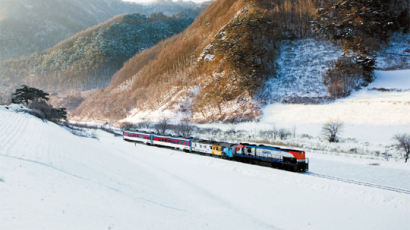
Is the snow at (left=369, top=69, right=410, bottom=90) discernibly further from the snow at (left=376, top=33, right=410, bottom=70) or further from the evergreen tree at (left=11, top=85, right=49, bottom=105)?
the evergreen tree at (left=11, top=85, right=49, bottom=105)

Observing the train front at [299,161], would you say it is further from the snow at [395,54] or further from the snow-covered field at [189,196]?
the snow at [395,54]

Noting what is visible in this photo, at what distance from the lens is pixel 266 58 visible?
75.2 meters

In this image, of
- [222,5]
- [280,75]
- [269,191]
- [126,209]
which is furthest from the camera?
[222,5]

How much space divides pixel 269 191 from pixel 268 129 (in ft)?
110

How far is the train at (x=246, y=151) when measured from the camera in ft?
81.1

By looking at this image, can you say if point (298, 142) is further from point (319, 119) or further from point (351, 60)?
point (351, 60)

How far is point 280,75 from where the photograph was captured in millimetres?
70938

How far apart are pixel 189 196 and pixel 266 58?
6717cm

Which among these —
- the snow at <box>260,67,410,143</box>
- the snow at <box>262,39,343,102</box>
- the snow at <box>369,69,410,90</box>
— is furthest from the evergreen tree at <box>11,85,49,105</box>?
the snow at <box>369,69,410,90</box>

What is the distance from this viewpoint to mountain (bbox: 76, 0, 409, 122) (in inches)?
2518

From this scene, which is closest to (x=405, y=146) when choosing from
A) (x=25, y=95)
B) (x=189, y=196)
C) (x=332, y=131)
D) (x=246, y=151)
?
(x=332, y=131)

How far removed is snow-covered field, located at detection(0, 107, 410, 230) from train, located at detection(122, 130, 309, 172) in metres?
1.36

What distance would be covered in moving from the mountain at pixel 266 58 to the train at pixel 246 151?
27477 mm

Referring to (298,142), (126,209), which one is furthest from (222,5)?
(126,209)
